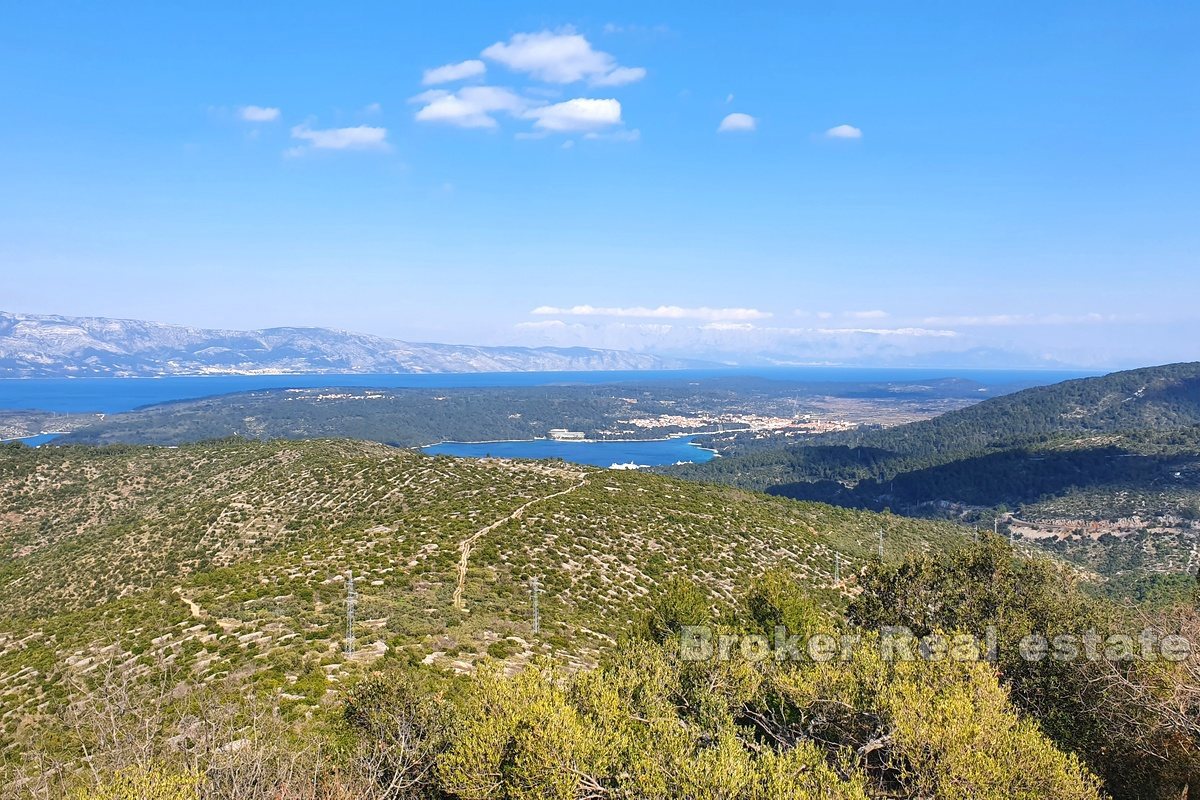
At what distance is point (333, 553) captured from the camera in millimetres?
39438

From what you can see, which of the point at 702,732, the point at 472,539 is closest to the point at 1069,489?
the point at 472,539

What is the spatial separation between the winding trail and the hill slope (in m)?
0.19

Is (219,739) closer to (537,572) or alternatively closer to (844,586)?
(537,572)

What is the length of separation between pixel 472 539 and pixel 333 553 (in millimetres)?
8844

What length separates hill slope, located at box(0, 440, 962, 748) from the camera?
26562 millimetres

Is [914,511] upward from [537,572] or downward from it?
downward

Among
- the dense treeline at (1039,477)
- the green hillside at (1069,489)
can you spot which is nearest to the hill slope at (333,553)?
the green hillside at (1069,489)

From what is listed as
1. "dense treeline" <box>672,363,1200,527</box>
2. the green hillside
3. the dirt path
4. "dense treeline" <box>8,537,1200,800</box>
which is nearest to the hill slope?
the dirt path

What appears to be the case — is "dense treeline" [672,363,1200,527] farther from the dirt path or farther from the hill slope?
the dirt path

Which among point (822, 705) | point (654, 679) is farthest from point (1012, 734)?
point (654, 679)

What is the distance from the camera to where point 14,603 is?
139ft

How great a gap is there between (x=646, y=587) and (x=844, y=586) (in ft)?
55.7

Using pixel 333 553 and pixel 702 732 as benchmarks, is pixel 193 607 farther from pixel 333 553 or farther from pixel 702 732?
pixel 702 732

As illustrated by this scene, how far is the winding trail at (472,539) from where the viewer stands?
34006 millimetres
